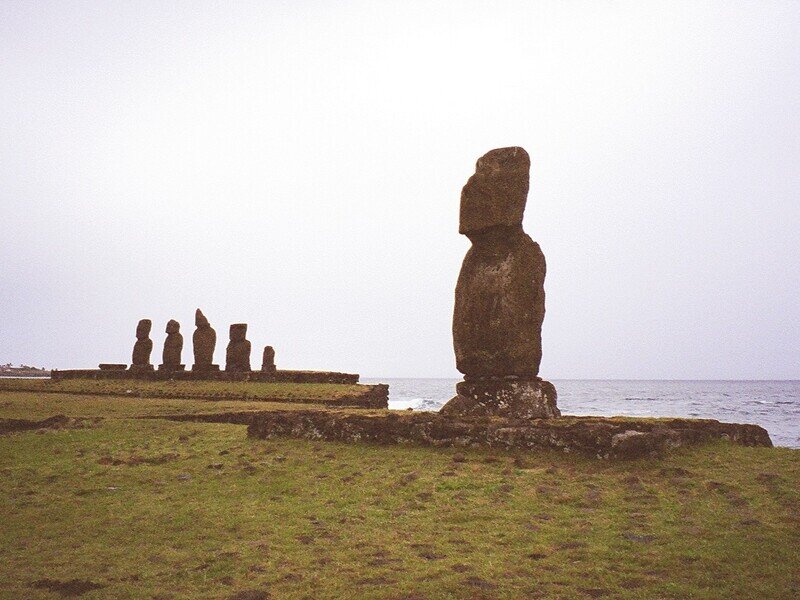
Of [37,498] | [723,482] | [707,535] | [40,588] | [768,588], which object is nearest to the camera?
[768,588]

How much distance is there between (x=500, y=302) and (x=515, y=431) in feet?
8.99

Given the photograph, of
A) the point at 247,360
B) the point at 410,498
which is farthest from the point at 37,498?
the point at 247,360

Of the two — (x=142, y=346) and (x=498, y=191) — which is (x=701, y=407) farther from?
(x=498, y=191)

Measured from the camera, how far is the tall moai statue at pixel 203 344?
32500 millimetres

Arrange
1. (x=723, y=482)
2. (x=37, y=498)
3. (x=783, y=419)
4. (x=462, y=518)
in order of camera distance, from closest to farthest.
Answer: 1. (x=462, y=518)
2. (x=723, y=482)
3. (x=37, y=498)
4. (x=783, y=419)

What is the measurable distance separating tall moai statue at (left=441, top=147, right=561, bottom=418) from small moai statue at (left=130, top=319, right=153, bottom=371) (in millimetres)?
27617

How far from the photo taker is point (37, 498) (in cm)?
757

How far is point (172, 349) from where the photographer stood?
33.2 meters

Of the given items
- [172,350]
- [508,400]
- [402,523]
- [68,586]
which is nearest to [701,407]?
[172,350]

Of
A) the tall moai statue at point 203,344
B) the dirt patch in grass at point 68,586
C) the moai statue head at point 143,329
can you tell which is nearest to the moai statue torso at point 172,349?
the tall moai statue at point 203,344

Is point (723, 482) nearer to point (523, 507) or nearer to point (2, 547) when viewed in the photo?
point (523, 507)

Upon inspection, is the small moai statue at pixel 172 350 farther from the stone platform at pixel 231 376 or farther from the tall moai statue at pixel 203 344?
the tall moai statue at pixel 203 344

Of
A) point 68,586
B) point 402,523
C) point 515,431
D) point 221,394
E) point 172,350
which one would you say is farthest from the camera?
point 172,350

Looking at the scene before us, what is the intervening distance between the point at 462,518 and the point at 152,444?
7.02 m
